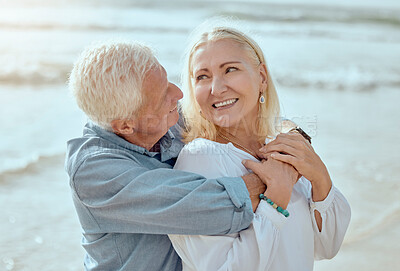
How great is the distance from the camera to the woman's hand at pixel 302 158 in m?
2.17

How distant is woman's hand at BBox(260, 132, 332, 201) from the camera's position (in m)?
2.17

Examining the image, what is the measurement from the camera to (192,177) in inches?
79.0

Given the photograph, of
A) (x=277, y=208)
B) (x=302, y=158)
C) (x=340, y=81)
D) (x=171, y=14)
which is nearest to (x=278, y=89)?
(x=302, y=158)

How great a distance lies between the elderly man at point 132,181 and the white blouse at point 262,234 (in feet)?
0.24

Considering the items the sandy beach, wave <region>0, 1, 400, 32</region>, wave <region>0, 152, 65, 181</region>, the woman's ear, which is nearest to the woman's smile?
the woman's ear

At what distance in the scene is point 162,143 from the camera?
7.72 ft

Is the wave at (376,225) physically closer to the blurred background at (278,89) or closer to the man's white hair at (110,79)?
the blurred background at (278,89)

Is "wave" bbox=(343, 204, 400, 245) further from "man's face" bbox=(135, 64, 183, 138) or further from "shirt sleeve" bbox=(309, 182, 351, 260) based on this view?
"man's face" bbox=(135, 64, 183, 138)

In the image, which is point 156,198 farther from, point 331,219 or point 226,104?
point 331,219

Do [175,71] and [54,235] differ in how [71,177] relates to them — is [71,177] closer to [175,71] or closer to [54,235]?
[54,235]

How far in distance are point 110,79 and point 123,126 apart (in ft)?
0.73

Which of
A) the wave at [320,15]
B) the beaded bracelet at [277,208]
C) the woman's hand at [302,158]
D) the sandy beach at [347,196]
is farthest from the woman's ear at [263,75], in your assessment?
the wave at [320,15]

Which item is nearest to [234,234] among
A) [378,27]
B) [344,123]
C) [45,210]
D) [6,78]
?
[45,210]

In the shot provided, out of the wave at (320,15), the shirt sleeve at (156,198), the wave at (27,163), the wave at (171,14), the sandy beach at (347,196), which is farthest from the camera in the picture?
the wave at (320,15)
